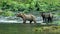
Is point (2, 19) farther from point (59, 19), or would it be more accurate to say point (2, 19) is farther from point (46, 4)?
point (46, 4)

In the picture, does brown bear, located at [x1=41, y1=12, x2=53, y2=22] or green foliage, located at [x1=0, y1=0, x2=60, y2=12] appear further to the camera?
green foliage, located at [x1=0, y1=0, x2=60, y2=12]

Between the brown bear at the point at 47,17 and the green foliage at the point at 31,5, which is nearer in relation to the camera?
the brown bear at the point at 47,17

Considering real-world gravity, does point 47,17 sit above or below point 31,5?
above

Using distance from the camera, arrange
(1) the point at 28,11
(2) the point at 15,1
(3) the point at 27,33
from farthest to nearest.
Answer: (2) the point at 15,1 → (1) the point at 28,11 → (3) the point at 27,33

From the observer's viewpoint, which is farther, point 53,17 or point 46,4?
point 46,4

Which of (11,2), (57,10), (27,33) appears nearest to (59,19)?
(57,10)

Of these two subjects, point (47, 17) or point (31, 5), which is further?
point (31, 5)

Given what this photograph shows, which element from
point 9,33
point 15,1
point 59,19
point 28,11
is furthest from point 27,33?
point 15,1

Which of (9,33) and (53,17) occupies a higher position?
(9,33)

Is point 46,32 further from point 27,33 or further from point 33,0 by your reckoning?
point 33,0

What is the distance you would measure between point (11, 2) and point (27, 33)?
43.8 feet

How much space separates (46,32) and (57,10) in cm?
1142

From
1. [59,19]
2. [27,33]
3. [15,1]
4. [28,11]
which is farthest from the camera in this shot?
[15,1]

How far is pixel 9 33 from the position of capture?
15586 millimetres
